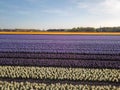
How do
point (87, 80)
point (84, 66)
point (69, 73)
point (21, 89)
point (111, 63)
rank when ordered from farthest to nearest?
point (111, 63) < point (84, 66) < point (69, 73) < point (87, 80) < point (21, 89)

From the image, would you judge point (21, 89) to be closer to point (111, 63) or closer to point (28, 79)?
point (28, 79)

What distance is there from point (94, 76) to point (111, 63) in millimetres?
6962

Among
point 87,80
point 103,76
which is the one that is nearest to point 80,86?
point 87,80

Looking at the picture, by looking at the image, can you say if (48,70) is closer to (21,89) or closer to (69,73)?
(69,73)

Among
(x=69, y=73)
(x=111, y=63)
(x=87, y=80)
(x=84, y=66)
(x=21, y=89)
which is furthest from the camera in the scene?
(x=111, y=63)

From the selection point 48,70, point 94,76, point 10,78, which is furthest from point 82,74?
point 10,78

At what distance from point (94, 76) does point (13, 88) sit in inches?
251

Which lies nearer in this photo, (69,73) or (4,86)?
(4,86)

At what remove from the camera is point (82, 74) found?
21594 millimetres

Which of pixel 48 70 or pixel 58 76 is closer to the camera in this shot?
pixel 58 76

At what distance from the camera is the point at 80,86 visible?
17578mm

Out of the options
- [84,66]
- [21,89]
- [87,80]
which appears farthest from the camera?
[84,66]

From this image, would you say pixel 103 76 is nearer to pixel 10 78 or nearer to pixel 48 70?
pixel 48 70

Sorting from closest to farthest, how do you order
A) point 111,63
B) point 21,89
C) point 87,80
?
point 21,89
point 87,80
point 111,63
